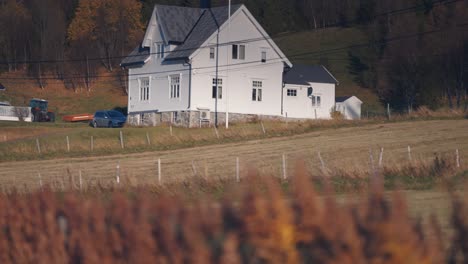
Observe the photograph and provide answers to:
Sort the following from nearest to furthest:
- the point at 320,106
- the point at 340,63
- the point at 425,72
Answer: the point at 320,106, the point at 425,72, the point at 340,63

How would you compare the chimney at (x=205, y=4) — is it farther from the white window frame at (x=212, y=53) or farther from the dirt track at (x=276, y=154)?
the dirt track at (x=276, y=154)

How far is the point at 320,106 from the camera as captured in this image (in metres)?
67.9

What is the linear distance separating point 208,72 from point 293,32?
58475mm

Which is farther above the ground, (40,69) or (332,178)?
(40,69)

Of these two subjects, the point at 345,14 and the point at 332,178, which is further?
the point at 345,14

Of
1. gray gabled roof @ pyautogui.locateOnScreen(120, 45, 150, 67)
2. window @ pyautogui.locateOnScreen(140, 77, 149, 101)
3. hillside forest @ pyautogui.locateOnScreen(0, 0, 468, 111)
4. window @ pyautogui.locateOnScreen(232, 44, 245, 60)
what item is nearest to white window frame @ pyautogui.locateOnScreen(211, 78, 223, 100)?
window @ pyautogui.locateOnScreen(232, 44, 245, 60)

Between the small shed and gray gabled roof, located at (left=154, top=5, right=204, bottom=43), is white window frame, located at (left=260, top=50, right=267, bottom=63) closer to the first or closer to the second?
gray gabled roof, located at (left=154, top=5, right=204, bottom=43)

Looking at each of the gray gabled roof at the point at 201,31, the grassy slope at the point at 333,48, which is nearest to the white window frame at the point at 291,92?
the gray gabled roof at the point at 201,31

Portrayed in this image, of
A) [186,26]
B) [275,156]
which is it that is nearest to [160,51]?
[186,26]

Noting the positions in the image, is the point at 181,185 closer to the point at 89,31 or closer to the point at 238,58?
the point at 238,58

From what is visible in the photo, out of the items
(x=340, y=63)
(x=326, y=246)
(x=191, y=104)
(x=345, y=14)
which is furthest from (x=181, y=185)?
(x=345, y=14)

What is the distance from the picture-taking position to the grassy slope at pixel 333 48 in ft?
307

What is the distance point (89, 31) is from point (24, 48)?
8.14 meters

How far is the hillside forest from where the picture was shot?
83119 mm
